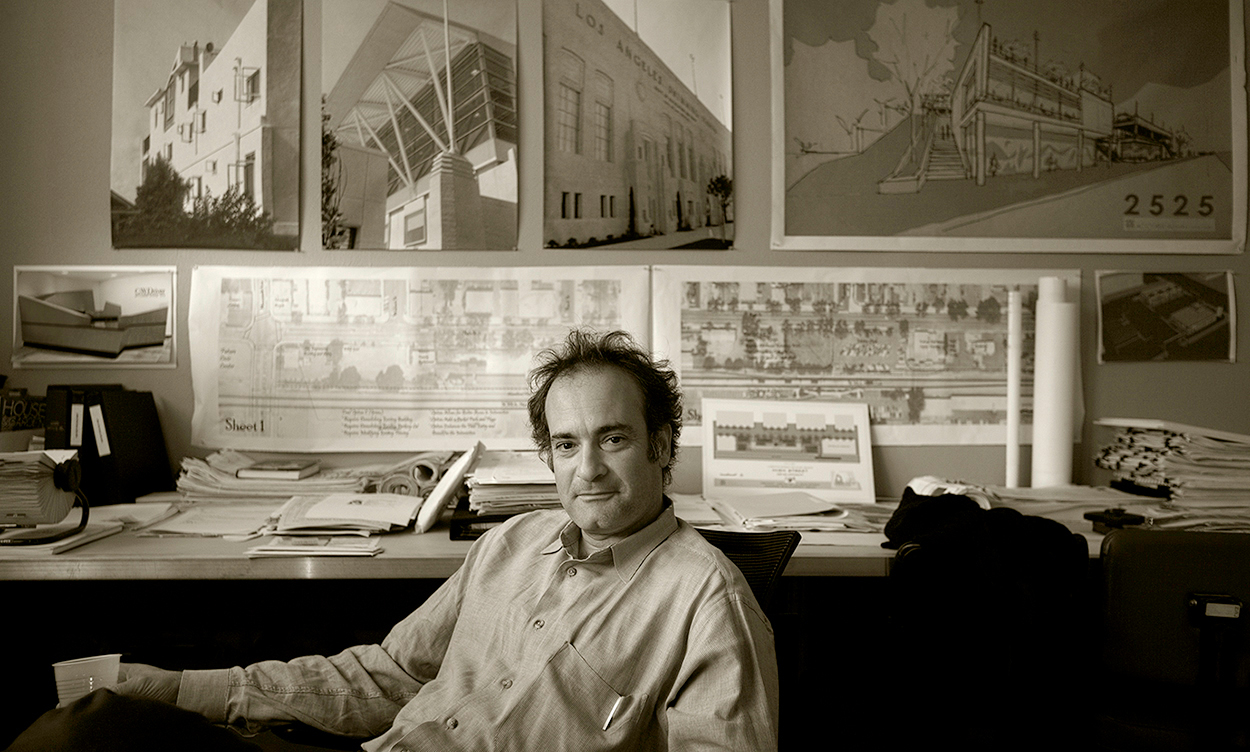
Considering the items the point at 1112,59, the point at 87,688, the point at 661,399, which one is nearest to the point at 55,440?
the point at 87,688

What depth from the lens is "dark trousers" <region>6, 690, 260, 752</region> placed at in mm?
905

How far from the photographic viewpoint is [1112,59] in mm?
2420

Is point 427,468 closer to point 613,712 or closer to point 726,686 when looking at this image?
A: point 613,712

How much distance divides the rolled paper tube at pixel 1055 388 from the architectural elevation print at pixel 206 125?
2.13 metres

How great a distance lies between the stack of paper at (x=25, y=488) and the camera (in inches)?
69.3

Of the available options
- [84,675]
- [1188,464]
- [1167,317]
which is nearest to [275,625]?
[84,675]

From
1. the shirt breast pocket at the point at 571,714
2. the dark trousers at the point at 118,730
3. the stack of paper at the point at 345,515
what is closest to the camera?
the dark trousers at the point at 118,730

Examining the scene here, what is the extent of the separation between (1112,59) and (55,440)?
3.05 m

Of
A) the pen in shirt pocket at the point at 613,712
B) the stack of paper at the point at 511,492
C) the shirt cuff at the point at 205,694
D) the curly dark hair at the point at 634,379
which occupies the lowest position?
the shirt cuff at the point at 205,694

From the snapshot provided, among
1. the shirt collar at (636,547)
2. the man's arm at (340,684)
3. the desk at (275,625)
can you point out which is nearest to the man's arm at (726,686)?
the shirt collar at (636,547)

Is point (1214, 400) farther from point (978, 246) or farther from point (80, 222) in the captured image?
point (80, 222)

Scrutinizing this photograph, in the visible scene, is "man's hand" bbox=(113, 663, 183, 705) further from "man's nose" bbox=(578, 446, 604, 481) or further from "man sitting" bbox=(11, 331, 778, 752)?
"man's nose" bbox=(578, 446, 604, 481)

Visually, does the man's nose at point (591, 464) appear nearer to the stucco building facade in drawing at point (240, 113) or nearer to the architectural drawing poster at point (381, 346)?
the architectural drawing poster at point (381, 346)

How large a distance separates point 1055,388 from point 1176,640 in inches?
38.7
